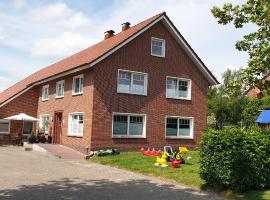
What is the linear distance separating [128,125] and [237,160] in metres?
13.9

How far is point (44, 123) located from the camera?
3177 centimetres

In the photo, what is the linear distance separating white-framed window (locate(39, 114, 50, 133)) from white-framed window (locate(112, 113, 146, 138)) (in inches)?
300

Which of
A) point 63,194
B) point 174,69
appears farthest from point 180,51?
point 63,194

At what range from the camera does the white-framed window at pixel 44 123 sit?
31.3 metres

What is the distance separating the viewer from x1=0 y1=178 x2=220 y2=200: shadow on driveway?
12.0 metres

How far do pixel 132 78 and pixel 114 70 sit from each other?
1.50 meters


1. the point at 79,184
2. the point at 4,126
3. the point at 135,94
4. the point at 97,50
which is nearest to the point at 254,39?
the point at 79,184

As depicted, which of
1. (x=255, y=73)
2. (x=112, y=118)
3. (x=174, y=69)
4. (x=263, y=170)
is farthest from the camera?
(x=174, y=69)

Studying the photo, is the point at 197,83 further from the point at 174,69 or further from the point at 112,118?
the point at 112,118

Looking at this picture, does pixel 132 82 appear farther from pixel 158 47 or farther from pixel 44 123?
pixel 44 123

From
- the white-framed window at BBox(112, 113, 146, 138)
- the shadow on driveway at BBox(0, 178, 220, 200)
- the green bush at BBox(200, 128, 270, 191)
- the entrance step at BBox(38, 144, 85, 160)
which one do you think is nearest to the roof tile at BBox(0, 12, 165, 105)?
the white-framed window at BBox(112, 113, 146, 138)

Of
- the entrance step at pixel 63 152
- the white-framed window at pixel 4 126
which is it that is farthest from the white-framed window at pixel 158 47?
the white-framed window at pixel 4 126

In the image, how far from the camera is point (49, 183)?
1423 cm

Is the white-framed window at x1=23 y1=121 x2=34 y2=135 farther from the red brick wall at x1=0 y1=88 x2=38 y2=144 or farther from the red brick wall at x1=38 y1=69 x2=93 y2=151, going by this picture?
the red brick wall at x1=38 y1=69 x2=93 y2=151
